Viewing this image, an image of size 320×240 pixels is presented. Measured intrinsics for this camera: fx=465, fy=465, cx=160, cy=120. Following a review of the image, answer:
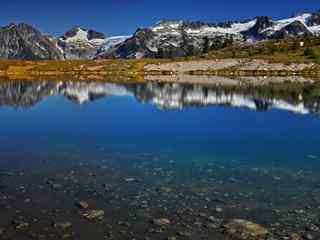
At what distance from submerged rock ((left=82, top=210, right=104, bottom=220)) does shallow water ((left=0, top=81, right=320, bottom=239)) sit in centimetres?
27

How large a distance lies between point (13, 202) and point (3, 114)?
1137 inches

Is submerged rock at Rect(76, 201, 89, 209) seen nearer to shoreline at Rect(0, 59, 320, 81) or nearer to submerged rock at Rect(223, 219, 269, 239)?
submerged rock at Rect(223, 219, 269, 239)

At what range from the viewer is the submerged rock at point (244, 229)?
14922 mm

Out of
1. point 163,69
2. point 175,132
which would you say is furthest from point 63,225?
point 163,69

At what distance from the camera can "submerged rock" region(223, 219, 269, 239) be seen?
49.0 ft

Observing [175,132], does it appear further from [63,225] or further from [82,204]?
[63,225]

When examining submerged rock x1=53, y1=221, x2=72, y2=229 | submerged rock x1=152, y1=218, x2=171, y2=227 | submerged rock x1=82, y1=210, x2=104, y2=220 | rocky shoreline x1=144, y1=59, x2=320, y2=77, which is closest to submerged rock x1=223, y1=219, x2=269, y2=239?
submerged rock x1=152, y1=218, x2=171, y2=227

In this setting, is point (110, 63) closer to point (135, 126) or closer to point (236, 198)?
point (135, 126)

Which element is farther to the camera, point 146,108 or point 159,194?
point 146,108

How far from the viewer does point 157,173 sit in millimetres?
22328

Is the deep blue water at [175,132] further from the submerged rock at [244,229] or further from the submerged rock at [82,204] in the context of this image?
the submerged rock at [244,229]

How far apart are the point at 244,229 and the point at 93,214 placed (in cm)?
536

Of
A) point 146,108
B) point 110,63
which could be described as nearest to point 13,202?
point 146,108

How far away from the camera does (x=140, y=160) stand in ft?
82.2
